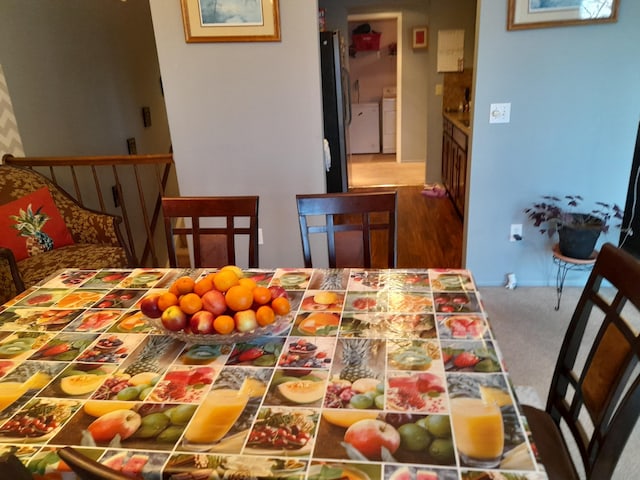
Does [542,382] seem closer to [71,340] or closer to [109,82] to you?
[71,340]

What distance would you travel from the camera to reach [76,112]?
3855mm

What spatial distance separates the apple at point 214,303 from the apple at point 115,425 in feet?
0.98

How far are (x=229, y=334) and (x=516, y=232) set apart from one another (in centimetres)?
239

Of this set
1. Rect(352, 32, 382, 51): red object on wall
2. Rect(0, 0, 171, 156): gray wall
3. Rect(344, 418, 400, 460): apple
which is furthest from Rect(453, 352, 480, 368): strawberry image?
Rect(352, 32, 382, 51): red object on wall

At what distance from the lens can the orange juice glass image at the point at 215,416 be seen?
0.96m

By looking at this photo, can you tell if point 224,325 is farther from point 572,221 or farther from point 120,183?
point 120,183

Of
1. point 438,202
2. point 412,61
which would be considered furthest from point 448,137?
point 412,61

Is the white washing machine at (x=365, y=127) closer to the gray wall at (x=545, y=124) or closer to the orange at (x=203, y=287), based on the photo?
the gray wall at (x=545, y=124)

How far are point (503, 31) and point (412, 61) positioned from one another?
4405 mm

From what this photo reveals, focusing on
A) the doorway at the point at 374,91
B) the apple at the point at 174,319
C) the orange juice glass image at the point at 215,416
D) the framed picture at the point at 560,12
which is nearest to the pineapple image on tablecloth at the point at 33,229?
the apple at the point at 174,319

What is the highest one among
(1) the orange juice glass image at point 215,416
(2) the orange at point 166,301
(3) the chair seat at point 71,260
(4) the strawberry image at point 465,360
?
(2) the orange at point 166,301

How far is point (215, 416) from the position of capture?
1017 mm

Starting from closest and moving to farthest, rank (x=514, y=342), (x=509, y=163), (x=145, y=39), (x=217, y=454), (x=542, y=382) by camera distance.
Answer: (x=217, y=454)
(x=542, y=382)
(x=514, y=342)
(x=509, y=163)
(x=145, y=39)

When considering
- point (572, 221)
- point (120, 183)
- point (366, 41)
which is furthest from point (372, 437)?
point (366, 41)
